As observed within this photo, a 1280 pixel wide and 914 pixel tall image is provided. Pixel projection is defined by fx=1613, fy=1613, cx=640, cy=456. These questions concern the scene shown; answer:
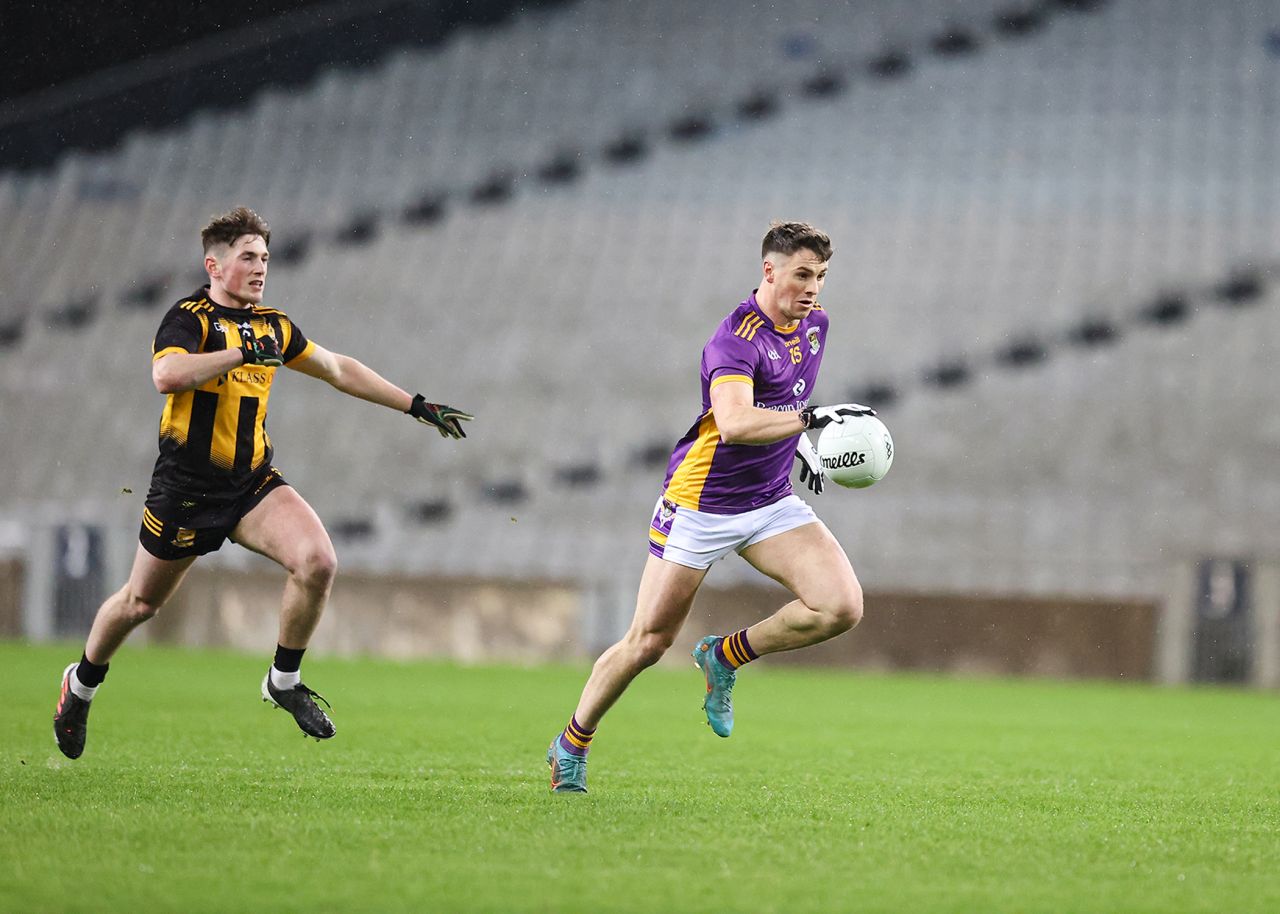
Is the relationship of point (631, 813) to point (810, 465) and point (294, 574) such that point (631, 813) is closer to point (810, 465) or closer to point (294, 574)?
point (810, 465)

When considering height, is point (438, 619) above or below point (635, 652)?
above

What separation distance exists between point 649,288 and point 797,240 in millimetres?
13588

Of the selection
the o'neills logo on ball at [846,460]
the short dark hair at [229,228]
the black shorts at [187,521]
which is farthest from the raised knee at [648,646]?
the short dark hair at [229,228]

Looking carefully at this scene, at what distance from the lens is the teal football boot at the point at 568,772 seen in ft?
17.8

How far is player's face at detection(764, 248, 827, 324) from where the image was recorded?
17.5ft

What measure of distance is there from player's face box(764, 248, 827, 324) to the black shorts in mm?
2031

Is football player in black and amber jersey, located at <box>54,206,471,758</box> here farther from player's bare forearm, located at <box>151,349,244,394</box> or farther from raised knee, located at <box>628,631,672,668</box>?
raised knee, located at <box>628,631,672,668</box>

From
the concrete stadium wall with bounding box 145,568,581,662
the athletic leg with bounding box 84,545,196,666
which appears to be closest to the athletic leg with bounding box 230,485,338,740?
the athletic leg with bounding box 84,545,196,666

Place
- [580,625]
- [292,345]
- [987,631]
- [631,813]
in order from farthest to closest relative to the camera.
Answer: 1. [580,625]
2. [987,631]
3. [292,345]
4. [631,813]

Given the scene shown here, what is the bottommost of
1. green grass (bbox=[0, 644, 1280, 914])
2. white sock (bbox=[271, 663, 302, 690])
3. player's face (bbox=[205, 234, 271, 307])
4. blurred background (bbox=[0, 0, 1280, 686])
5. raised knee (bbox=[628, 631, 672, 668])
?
green grass (bbox=[0, 644, 1280, 914])

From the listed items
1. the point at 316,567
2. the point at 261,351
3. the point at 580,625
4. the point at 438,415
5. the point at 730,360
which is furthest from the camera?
the point at 580,625

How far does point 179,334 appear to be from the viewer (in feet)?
17.9

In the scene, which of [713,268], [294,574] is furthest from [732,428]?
[713,268]

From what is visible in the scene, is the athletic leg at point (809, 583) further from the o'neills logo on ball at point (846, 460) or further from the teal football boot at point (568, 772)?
the teal football boot at point (568, 772)
